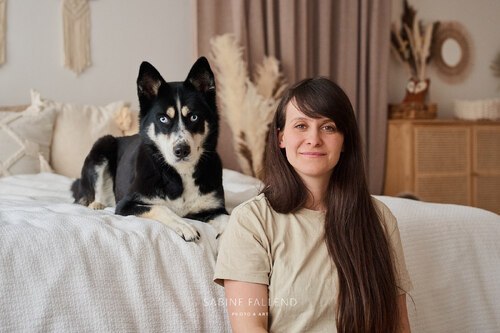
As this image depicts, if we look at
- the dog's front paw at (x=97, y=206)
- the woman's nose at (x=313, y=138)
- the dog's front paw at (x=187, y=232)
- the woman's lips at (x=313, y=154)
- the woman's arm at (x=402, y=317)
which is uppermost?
the woman's nose at (x=313, y=138)

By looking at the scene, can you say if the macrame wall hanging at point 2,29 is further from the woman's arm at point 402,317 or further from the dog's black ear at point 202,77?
the woman's arm at point 402,317

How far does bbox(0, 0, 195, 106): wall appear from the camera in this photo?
3295mm

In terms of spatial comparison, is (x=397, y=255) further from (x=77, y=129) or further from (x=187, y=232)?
(x=77, y=129)

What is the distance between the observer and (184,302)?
4.21 ft

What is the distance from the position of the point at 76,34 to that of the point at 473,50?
332cm

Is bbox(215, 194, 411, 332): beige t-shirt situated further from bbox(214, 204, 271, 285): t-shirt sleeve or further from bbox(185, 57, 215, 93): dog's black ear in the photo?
bbox(185, 57, 215, 93): dog's black ear

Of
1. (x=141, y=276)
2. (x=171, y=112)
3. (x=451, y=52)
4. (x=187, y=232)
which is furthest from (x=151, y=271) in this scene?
(x=451, y=52)

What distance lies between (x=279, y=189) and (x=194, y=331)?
38cm

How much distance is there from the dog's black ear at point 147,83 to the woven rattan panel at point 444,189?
2803mm

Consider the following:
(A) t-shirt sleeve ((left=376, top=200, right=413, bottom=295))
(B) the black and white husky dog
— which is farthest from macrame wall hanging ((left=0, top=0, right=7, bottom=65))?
(A) t-shirt sleeve ((left=376, top=200, right=413, bottom=295))

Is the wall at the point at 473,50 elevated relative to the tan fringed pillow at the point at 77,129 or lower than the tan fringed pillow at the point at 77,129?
elevated

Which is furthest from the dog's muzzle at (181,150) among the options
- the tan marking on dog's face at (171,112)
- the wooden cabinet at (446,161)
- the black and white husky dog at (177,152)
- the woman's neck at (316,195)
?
the wooden cabinet at (446,161)

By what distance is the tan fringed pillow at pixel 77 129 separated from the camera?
2.83m

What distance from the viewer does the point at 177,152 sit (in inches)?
61.8
